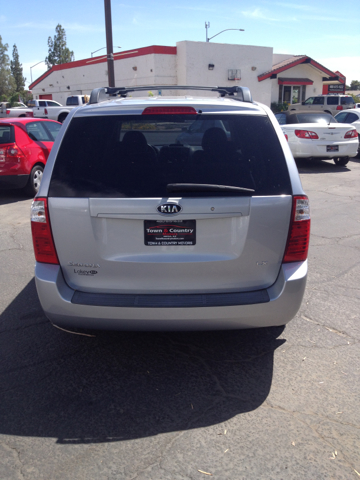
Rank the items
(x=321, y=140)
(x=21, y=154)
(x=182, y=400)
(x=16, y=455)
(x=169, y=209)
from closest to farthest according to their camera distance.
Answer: (x=16, y=455), (x=169, y=209), (x=182, y=400), (x=21, y=154), (x=321, y=140)

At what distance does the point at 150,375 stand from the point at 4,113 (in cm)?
3225

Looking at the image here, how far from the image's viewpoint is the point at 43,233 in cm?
311

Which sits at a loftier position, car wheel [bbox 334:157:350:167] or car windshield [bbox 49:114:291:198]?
car windshield [bbox 49:114:291:198]

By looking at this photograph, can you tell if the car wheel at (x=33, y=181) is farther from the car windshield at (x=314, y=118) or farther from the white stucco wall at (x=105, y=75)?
the white stucco wall at (x=105, y=75)

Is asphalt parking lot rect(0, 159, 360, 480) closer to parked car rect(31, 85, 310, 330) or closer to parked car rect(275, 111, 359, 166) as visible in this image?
parked car rect(31, 85, 310, 330)

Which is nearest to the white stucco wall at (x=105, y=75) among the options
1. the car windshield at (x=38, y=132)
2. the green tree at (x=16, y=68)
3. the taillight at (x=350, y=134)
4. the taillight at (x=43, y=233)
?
the taillight at (x=350, y=134)

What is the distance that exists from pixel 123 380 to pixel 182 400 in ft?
1.58

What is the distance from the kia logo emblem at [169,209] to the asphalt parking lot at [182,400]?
1.22m

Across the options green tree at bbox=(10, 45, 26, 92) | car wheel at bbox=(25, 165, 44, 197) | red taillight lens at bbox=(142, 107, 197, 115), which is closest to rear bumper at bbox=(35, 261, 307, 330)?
red taillight lens at bbox=(142, 107, 197, 115)

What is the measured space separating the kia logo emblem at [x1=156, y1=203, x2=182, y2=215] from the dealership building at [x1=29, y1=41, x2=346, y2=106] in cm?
3318

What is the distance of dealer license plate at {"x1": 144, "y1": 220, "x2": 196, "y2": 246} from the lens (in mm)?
2957

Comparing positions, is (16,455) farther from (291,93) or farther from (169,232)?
(291,93)

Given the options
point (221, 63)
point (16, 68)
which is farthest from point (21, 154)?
point (16, 68)

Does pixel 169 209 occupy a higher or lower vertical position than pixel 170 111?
lower
